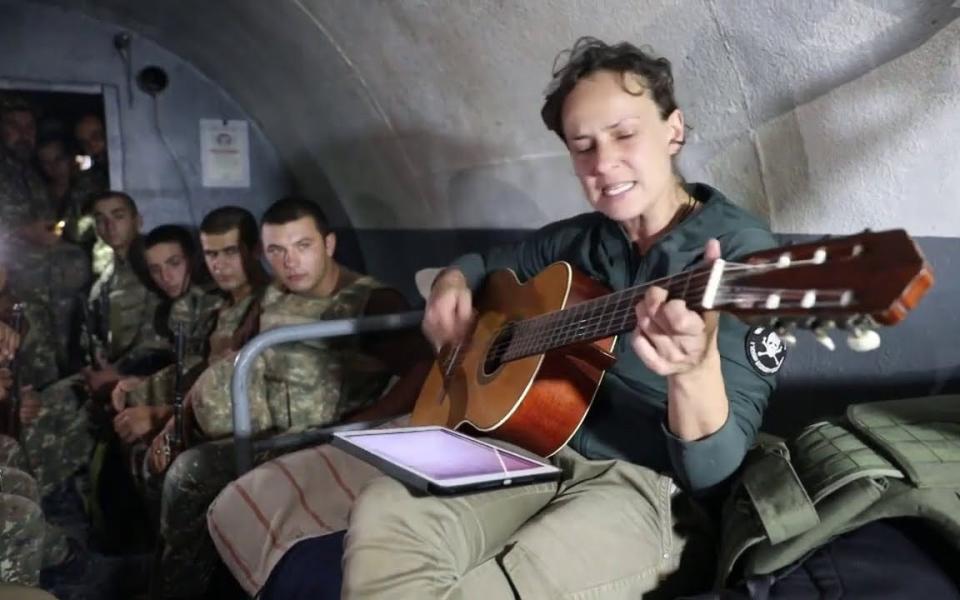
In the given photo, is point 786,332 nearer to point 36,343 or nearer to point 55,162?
point 36,343

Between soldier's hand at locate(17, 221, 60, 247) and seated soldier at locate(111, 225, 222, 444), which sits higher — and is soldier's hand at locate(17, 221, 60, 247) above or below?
above

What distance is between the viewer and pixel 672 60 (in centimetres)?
169

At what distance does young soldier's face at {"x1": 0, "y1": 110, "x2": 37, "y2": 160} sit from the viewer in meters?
2.79

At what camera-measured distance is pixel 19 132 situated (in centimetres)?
281

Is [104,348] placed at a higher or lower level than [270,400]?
higher

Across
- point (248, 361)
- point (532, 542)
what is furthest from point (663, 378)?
point (248, 361)

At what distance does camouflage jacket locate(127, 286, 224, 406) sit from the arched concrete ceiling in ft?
2.20

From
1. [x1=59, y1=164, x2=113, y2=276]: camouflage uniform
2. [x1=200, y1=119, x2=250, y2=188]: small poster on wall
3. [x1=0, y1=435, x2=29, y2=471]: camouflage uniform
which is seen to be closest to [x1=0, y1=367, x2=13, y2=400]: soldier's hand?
[x1=0, y1=435, x2=29, y2=471]: camouflage uniform

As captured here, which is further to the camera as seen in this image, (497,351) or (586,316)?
(497,351)

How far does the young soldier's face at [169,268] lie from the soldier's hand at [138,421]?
0.40m

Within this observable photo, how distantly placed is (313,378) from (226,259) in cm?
72

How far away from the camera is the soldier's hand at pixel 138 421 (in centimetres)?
262

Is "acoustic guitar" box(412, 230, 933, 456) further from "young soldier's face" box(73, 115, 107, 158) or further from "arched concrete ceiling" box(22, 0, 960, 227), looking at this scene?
"young soldier's face" box(73, 115, 107, 158)

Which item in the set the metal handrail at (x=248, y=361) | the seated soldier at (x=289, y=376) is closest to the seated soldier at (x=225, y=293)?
the seated soldier at (x=289, y=376)
